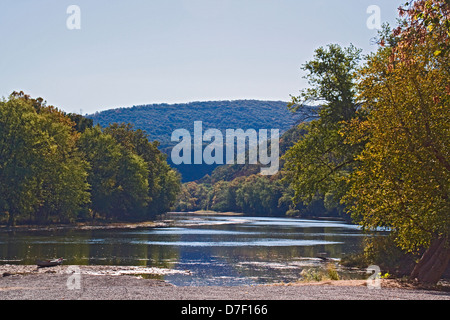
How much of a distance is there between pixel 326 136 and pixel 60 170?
56.5m

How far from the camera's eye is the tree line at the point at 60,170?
76.2 meters

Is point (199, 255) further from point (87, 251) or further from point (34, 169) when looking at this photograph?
point (34, 169)

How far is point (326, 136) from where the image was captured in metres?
38.5

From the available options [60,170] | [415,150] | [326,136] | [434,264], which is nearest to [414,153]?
[415,150]

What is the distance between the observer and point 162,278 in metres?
32.7

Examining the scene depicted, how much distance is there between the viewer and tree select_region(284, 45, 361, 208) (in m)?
38.0

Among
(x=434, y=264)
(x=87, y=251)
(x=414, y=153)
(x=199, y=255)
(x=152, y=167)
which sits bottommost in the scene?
(x=199, y=255)

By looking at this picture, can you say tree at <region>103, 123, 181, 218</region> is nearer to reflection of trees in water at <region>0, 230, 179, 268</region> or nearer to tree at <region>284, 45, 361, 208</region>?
reflection of trees in water at <region>0, 230, 179, 268</region>

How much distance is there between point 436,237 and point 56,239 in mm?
45232

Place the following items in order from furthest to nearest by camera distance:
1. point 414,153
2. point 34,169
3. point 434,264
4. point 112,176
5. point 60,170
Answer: point 112,176 < point 60,170 < point 34,169 < point 434,264 < point 414,153
